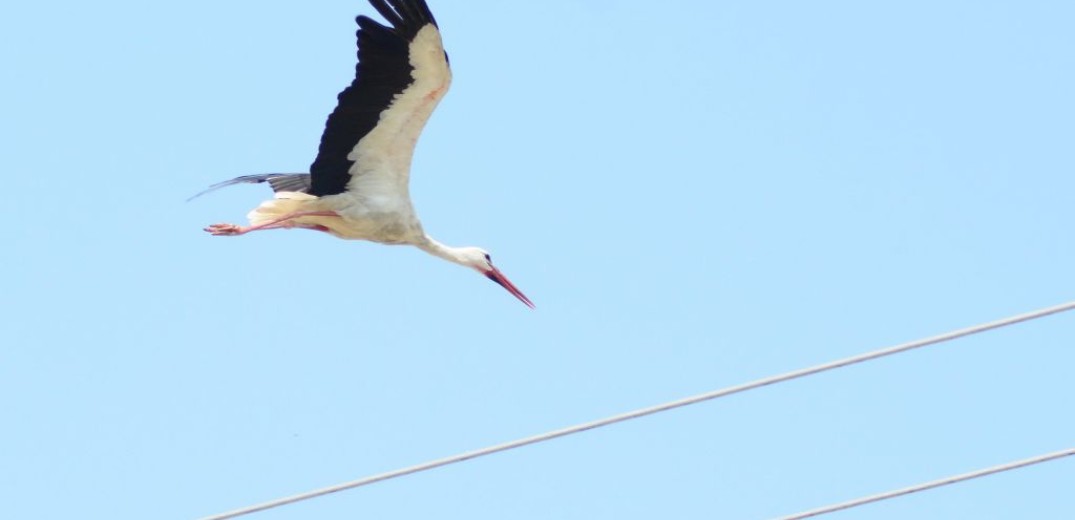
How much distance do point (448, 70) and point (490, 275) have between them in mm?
2860

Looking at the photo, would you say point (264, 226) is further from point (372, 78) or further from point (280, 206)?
point (372, 78)

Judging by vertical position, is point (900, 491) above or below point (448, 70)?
below

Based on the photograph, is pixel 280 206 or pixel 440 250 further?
pixel 440 250

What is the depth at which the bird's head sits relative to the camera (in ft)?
45.8

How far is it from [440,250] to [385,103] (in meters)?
1.88

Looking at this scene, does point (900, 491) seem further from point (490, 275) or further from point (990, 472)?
point (490, 275)

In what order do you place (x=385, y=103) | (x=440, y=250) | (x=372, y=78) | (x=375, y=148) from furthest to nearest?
(x=440, y=250) → (x=375, y=148) → (x=385, y=103) → (x=372, y=78)

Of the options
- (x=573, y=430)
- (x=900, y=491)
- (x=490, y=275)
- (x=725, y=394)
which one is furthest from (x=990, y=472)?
(x=490, y=275)

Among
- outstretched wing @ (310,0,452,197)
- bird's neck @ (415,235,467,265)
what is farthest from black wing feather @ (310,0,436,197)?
bird's neck @ (415,235,467,265)

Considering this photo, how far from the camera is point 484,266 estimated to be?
46.4 feet

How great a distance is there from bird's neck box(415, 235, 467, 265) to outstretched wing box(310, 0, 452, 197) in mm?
699

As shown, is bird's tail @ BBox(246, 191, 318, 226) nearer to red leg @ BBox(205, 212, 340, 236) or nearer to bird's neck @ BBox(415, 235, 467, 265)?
red leg @ BBox(205, 212, 340, 236)

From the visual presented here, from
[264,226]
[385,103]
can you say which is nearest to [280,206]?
[264,226]

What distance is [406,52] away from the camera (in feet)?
38.0
